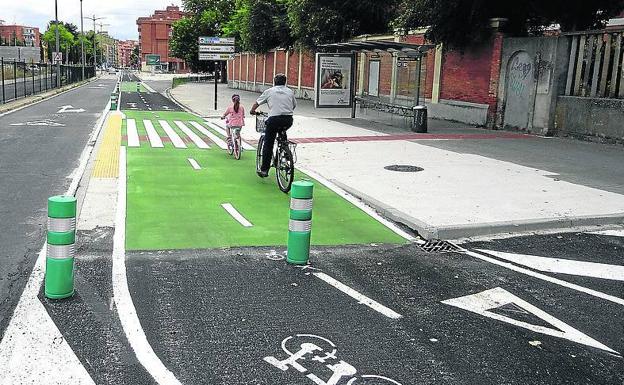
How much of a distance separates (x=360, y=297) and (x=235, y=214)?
3.54 m

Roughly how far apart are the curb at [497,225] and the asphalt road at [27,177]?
4623 millimetres

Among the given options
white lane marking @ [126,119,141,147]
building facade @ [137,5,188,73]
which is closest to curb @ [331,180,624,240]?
white lane marking @ [126,119,141,147]

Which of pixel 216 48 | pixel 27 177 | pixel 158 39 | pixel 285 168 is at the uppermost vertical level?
pixel 158 39

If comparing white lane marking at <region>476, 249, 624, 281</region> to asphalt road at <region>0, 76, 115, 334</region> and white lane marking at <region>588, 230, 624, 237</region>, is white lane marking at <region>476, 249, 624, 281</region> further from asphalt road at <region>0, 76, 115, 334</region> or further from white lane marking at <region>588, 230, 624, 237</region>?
asphalt road at <region>0, 76, 115, 334</region>

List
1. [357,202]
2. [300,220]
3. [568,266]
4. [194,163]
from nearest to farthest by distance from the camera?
[300,220] → [568,266] → [357,202] → [194,163]

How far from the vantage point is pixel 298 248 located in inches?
254

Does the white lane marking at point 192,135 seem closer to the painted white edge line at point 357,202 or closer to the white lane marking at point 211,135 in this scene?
the white lane marking at point 211,135

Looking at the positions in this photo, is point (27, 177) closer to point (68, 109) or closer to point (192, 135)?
point (192, 135)

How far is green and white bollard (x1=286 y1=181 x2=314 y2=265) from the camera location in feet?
21.0

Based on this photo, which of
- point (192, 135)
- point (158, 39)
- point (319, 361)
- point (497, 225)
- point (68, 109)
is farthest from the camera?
point (158, 39)

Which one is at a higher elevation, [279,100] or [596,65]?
[596,65]

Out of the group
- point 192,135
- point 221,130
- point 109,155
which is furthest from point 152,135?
point 109,155

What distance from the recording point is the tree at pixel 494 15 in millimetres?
20672

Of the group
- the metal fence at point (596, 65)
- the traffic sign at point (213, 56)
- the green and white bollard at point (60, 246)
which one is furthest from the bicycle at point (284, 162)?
the traffic sign at point (213, 56)
